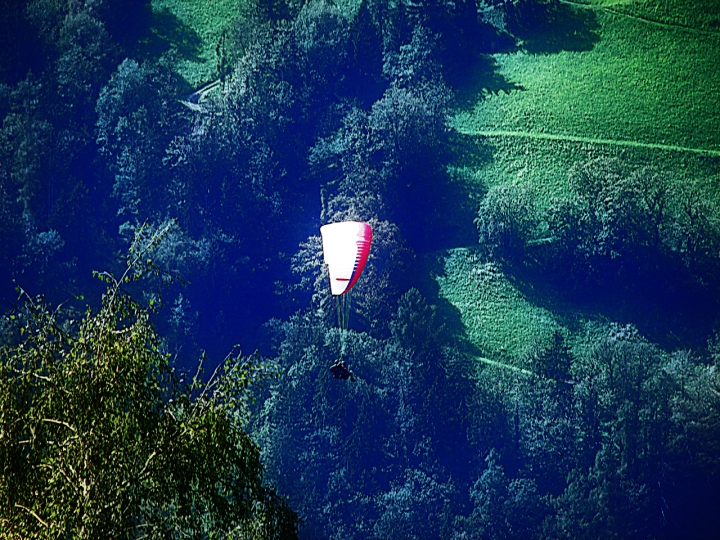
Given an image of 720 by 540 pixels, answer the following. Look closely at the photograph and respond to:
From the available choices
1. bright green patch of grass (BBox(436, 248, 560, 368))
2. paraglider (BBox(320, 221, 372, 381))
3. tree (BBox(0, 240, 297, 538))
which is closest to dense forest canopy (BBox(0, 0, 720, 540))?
bright green patch of grass (BBox(436, 248, 560, 368))

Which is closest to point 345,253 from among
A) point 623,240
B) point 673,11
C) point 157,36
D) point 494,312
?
point 494,312

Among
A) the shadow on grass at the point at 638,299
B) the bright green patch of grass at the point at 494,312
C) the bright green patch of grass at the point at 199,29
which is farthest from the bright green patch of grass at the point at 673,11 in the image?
the bright green patch of grass at the point at 199,29

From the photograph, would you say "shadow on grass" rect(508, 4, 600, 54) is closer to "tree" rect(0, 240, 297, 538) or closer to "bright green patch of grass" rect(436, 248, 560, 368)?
"bright green patch of grass" rect(436, 248, 560, 368)

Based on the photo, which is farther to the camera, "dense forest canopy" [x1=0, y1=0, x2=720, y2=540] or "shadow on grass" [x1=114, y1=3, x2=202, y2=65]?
"shadow on grass" [x1=114, y1=3, x2=202, y2=65]

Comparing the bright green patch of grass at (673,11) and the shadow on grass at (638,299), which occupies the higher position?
the bright green patch of grass at (673,11)

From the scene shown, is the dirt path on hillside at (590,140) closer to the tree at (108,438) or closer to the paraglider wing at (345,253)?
the paraglider wing at (345,253)

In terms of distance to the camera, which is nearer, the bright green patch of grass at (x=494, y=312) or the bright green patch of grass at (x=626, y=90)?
the bright green patch of grass at (x=494, y=312)

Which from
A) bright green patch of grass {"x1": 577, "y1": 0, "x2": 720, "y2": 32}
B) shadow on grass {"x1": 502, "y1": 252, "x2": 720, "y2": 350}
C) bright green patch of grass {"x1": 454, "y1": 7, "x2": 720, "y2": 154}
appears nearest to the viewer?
shadow on grass {"x1": 502, "y1": 252, "x2": 720, "y2": 350}

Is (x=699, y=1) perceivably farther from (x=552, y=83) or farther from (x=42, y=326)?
(x=42, y=326)
